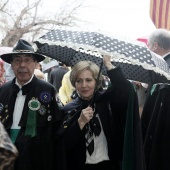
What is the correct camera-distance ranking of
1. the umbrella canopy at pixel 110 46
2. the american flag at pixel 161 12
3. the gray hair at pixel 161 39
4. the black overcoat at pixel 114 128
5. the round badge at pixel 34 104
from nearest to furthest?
the umbrella canopy at pixel 110 46, the black overcoat at pixel 114 128, the round badge at pixel 34 104, the gray hair at pixel 161 39, the american flag at pixel 161 12

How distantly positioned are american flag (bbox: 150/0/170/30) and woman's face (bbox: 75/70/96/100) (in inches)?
138

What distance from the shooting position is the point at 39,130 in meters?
3.22

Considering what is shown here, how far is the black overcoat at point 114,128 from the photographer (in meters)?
3.12

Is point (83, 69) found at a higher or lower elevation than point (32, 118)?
higher

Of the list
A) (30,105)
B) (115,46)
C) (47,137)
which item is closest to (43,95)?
(30,105)

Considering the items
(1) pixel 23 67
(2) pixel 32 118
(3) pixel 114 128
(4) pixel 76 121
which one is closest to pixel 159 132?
(3) pixel 114 128

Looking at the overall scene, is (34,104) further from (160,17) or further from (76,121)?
(160,17)

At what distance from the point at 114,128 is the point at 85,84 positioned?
48cm

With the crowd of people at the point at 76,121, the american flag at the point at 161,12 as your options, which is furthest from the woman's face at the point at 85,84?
the american flag at the point at 161,12

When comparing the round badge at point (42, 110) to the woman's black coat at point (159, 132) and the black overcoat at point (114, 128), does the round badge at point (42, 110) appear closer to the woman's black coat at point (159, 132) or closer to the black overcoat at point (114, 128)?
the black overcoat at point (114, 128)

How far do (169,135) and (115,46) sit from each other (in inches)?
46.8

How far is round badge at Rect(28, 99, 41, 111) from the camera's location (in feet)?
10.6

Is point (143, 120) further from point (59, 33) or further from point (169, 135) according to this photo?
point (59, 33)

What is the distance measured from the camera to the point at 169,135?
11.5ft
